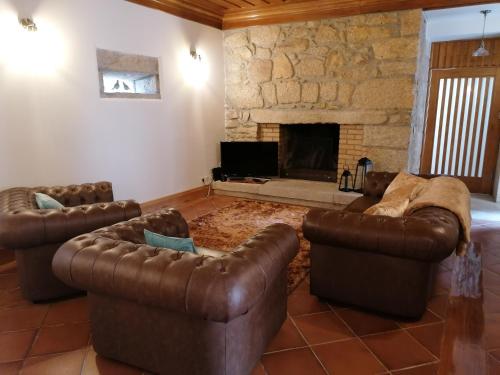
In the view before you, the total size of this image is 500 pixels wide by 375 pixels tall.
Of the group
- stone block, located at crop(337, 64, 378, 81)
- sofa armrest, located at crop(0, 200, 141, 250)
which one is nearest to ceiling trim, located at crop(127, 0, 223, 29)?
stone block, located at crop(337, 64, 378, 81)

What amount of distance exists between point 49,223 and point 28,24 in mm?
2139

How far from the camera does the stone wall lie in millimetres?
4855

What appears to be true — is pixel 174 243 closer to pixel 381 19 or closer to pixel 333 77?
pixel 333 77

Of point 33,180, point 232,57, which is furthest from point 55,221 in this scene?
point 232,57

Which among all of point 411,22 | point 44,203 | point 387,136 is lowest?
point 44,203

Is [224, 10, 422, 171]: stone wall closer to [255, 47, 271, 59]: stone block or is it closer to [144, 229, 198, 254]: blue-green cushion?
[255, 47, 271, 59]: stone block

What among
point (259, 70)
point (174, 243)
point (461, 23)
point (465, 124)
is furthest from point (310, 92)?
point (174, 243)

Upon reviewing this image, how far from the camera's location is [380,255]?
2309 mm

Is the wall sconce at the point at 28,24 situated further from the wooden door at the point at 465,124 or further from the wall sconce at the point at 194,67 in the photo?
the wooden door at the point at 465,124

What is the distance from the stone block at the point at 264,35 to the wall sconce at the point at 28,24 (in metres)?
3.27

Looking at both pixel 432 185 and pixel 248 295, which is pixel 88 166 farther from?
pixel 432 185

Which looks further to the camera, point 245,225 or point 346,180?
point 346,180

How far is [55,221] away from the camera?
245cm

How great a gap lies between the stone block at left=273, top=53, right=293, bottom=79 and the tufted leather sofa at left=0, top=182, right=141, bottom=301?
3.69 m
